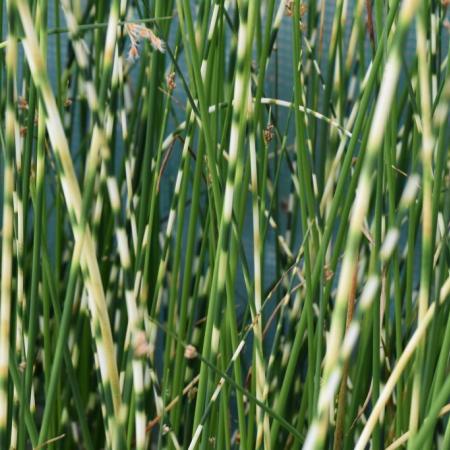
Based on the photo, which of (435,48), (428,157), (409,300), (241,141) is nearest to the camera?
(428,157)

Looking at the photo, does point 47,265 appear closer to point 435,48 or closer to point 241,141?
point 241,141

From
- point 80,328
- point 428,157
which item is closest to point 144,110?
point 80,328

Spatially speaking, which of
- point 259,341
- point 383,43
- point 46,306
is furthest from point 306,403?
point 383,43

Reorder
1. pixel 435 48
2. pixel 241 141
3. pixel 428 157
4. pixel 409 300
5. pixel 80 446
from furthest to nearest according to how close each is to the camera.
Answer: pixel 80 446
pixel 435 48
pixel 409 300
pixel 241 141
pixel 428 157

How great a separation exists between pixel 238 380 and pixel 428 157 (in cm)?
24

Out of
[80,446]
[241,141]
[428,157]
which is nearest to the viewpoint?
[428,157]

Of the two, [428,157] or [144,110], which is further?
[144,110]

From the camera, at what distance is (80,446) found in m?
0.96

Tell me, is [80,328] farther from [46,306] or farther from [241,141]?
[241,141]

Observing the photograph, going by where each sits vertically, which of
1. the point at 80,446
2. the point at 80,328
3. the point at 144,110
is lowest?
the point at 80,446

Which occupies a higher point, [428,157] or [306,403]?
[428,157]

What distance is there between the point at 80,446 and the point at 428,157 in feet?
2.25

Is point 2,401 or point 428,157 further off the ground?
point 428,157

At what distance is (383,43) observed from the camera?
1.46 feet
